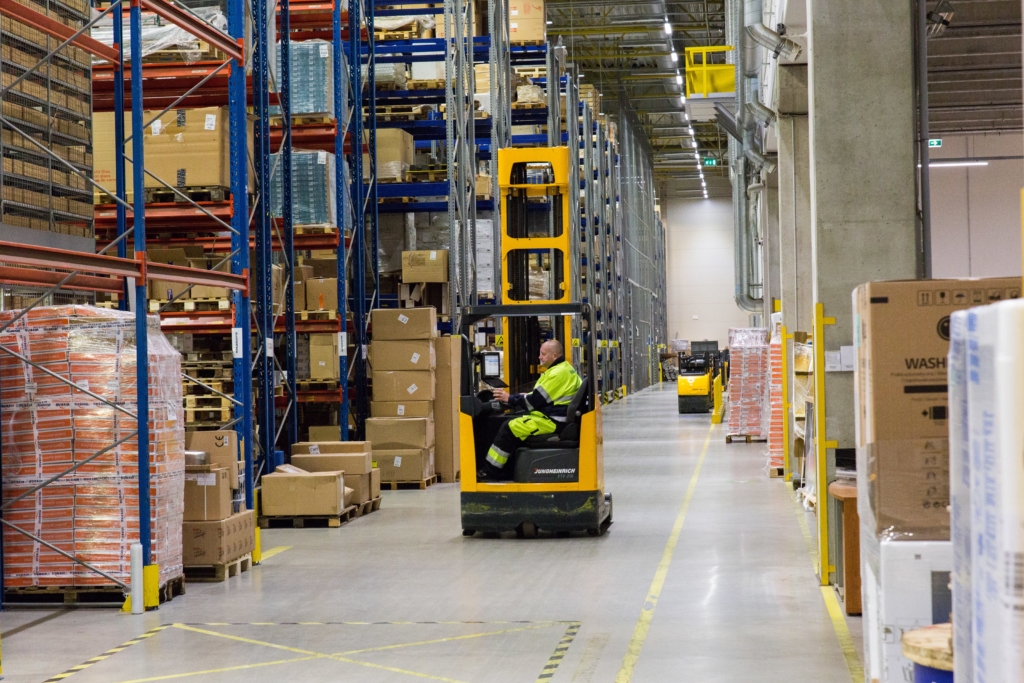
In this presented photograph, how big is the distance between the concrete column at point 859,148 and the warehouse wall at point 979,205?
20.4 m

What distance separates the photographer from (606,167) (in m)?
33.9

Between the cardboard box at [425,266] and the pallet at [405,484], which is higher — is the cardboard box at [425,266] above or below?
above

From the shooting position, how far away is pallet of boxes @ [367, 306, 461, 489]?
13.5 meters

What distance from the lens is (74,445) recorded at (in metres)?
7.11

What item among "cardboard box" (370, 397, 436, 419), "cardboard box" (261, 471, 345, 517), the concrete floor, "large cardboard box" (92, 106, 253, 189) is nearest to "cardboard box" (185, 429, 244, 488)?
the concrete floor

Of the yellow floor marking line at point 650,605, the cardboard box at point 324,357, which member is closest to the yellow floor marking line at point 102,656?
the yellow floor marking line at point 650,605

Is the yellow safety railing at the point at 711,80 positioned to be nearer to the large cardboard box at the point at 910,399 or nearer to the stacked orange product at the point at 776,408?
the stacked orange product at the point at 776,408

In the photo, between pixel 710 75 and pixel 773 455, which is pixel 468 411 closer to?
pixel 773 455

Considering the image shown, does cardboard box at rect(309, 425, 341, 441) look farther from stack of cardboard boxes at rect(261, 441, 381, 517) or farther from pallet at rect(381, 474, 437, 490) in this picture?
stack of cardboard boxes at rect(261, 441, 381, 517)

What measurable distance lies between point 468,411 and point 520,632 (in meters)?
3.38

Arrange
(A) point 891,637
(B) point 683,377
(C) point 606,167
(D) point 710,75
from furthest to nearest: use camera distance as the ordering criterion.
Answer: (C) point 606,167, (B) point 683,377, (D) point 710,75, (A) point 891,637

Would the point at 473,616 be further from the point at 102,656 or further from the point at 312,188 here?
the point at 312,188

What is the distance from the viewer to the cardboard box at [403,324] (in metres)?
13.6

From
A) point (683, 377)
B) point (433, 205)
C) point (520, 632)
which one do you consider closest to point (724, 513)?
point (520, 632)
